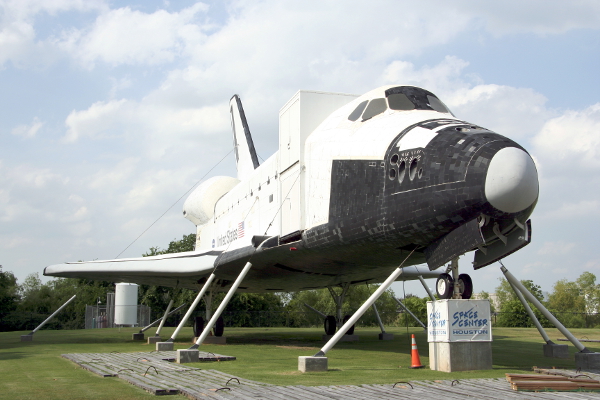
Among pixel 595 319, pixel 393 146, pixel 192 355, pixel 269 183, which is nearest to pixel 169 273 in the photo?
pixel 269 183

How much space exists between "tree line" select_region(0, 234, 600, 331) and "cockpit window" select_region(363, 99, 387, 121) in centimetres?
1622

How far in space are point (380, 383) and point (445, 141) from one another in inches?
112

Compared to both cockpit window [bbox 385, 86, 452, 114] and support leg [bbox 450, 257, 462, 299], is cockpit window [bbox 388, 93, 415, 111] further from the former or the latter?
support leg [bbox 450, 257, 462, 299]

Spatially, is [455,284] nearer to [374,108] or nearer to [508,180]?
[508,180]

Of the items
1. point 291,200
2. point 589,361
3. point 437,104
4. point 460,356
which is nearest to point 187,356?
point 291,200

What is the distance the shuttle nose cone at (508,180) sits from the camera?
19.6ft

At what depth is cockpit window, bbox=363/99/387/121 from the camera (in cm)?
820

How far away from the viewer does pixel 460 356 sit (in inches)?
263

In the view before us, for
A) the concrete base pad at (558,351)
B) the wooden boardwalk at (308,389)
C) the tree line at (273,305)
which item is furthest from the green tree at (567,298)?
the wooden boardwalk at (308,389)

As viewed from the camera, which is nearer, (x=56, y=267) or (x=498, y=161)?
(x=498, y=161)

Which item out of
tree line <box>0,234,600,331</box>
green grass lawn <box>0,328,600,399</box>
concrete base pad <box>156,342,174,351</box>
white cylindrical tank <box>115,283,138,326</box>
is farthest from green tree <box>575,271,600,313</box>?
concrete base pad <box>156,342,174,351</box>

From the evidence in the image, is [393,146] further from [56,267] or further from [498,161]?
[56,267]

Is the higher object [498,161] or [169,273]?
[498,161]

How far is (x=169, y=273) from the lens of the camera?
12.8 m
